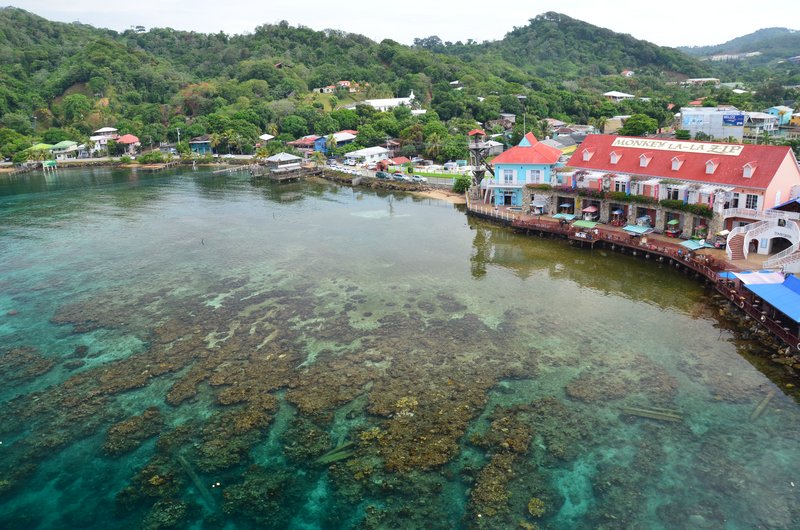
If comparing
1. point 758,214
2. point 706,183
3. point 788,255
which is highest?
point 706,183

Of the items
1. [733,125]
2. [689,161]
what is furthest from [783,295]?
[733,125]

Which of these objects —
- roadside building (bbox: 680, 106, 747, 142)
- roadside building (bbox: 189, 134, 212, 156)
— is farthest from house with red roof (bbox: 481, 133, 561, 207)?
roadside building (bbox: 189, 134, 212, 156)

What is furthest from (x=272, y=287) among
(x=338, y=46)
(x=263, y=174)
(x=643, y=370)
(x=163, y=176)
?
(x=338, y=46)

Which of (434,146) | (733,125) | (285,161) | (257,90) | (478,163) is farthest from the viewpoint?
(257,90)

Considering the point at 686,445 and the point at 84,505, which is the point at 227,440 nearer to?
the point at 84,505

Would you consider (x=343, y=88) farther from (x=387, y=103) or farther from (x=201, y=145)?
(x=201, y=145)

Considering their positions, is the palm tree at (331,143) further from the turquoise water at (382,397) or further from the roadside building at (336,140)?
the turquoise water at (382,397)
